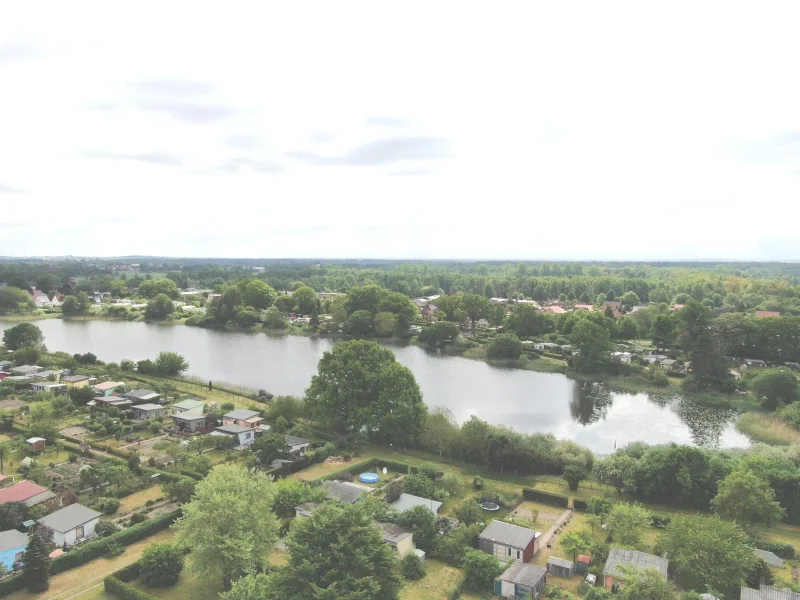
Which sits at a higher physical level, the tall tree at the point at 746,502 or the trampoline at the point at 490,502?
the tall tree at the point at 746,502

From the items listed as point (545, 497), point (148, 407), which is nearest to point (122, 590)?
point (545, 497)

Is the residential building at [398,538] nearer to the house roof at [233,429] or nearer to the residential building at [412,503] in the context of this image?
the residential building at [412,503]

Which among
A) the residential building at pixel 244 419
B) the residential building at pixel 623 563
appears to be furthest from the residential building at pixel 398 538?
the residential building at pixel 244 419

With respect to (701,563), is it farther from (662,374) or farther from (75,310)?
(75,310)

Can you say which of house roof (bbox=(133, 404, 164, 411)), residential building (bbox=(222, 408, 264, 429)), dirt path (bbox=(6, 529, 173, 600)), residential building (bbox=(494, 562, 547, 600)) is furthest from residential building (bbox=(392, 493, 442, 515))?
house roof (bbox=(133, 404, 164, 411))

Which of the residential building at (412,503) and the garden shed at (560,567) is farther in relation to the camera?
the residential building at (412,503)

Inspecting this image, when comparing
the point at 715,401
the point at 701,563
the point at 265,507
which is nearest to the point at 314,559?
the point at 265,507

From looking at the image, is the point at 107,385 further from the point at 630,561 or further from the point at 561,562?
the point at 630,561
